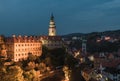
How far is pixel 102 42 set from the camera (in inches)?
2830

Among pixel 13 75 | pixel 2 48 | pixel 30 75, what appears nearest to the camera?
pixel 13 75

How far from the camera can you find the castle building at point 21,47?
33062 millimetres

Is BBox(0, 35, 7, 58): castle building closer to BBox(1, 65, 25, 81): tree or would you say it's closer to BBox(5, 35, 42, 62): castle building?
BBox(5, 35, 42, 62): castle building

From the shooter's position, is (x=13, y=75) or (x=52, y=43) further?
(x=52, y=43)

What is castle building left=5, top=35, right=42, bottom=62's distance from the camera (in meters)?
33.1

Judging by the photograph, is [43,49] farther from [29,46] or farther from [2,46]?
[2,46]

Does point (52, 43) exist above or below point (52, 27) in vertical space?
below

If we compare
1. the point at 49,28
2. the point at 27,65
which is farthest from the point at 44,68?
the point at 49,28

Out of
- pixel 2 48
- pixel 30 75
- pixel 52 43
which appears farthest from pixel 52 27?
pixel 30 75

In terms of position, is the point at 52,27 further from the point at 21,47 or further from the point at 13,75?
the point at 13,75

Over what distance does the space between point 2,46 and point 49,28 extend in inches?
625

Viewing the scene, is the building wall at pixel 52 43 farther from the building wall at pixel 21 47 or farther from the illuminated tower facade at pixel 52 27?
the illuminated tower facade at pixel 52 27

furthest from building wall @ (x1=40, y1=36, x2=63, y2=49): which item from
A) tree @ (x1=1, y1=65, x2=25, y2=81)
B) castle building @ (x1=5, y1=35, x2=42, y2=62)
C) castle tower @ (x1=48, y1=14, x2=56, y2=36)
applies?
tree @ (x1=1, y1=65, x2=25, y2=81)

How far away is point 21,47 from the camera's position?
1369 inches
